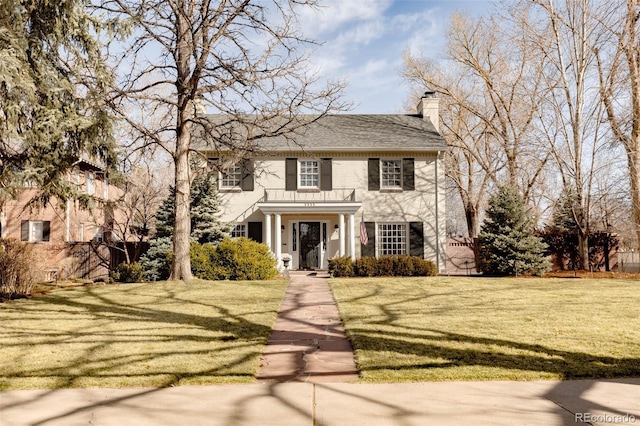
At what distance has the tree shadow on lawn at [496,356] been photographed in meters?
5.29

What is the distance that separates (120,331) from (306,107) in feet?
32.0

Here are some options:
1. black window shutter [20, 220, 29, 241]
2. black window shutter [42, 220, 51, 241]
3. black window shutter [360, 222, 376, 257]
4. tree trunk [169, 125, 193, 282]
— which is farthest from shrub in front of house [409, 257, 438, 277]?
black window shutter [20, 220, 29, 241]

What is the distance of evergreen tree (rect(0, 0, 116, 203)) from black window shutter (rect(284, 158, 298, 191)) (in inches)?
414

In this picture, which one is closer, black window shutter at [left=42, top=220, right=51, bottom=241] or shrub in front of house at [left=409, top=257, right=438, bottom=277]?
shrub in front of house at [left=409, top=257, right=438, bottom=277]

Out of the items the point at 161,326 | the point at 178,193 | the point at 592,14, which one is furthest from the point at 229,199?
the point at 592,14

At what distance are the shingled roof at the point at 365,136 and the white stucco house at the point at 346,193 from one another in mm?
50

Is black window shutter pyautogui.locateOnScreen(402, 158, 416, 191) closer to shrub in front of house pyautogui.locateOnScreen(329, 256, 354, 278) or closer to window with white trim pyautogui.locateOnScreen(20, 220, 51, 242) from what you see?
shrub in front of house pyautogui.locateOnScreen(329, 256, 354, 278)

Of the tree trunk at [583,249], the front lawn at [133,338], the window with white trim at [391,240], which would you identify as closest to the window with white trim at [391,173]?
the window with white trim at [391,240]

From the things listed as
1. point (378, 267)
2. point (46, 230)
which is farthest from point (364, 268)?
point (46, 230)

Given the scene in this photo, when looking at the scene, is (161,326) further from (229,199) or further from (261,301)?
(229,199)

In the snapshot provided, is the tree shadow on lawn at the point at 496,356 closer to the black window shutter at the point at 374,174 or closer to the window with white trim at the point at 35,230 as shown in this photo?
Answer: the black window shutter at the point at 374,174

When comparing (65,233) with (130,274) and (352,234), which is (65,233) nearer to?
(130,274)

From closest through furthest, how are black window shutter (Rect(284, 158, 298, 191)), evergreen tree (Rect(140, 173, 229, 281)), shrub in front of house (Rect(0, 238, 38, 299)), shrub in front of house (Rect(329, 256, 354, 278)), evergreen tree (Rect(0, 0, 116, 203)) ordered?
evergreen tree (Rect(0, 0, 116, 203)) < shrub in front of house (Rect(0, 238, 38, 299)) < shrub in front of house (Rect(329, 256, 354, 278)) < evergreen tree (Rect(140, 173, 229, 281)) < black window shutter (Rect(284, 158, 298, 191))

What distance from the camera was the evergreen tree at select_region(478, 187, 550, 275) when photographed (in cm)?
1827
